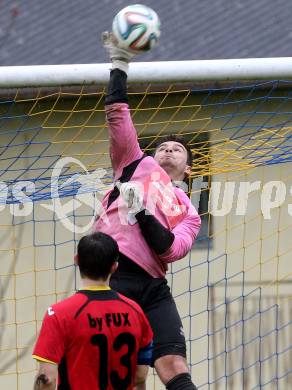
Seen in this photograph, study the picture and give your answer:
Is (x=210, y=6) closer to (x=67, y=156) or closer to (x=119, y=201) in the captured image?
(x=67, y=156)

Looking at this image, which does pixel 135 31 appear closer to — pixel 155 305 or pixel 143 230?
pixel 143 230

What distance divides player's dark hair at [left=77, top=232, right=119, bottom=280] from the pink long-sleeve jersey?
0.55 meters

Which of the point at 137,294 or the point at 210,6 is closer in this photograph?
the point at 137,294

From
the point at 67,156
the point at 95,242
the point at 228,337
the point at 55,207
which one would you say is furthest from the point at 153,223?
the point at 228,337

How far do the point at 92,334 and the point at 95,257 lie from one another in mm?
309

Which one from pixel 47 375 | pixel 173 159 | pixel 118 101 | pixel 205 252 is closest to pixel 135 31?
pixel 118 101

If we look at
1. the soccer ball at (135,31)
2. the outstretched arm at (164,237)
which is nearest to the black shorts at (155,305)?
the outstretched arm at (164,237)

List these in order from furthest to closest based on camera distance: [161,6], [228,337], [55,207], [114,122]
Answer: [161,6], [228,337], [55,207], [114,122]

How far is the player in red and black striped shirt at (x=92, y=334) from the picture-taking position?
4773 mm

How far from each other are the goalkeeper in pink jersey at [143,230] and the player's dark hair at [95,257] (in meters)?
0.46

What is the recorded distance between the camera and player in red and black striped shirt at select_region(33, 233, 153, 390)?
15.7 feet

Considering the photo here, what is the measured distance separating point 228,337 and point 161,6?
287 cm

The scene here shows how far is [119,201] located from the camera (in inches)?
218

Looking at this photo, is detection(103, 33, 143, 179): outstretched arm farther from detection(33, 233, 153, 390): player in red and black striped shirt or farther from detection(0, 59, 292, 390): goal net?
detection(0, 59, 292, 390): goal net
